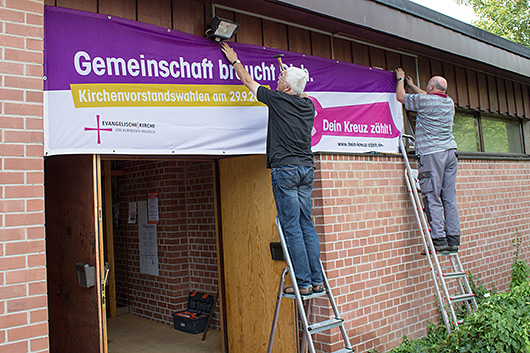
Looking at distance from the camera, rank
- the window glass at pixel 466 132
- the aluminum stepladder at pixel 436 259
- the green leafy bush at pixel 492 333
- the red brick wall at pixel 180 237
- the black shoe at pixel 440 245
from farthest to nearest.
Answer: the window glass at pixel 466 132 → the red brick wall at pixel 180 237 → the black shoe at pixel 440 245 → the aluminum stepladder at pixel 436 259 → the green leafy bush at pixel 492 333

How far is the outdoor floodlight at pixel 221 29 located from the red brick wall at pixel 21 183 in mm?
1508

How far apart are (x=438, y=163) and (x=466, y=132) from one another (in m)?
2.34

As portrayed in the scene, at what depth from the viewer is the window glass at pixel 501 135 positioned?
7.59m

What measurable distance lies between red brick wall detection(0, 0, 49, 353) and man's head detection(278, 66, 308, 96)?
6.45 ft

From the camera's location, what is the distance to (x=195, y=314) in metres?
6.29

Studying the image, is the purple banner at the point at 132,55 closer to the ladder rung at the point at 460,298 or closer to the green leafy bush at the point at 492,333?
the ladder rung at the point at 460,298

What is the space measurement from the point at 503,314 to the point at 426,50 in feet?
11.2

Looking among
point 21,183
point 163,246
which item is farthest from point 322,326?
point 163,246

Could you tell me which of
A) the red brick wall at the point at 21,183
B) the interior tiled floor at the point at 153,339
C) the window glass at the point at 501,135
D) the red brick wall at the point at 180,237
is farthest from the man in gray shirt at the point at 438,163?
the red brick wall at the point at 21,183

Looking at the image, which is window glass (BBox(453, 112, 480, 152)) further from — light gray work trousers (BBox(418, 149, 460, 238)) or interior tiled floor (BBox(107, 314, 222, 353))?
interior tiled floor (BBox(107, 314, 222, 353))

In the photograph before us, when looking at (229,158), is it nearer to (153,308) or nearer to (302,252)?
(302,252)

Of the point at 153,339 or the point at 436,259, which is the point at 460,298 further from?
the point at 153,339

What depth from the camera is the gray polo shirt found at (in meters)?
5.24

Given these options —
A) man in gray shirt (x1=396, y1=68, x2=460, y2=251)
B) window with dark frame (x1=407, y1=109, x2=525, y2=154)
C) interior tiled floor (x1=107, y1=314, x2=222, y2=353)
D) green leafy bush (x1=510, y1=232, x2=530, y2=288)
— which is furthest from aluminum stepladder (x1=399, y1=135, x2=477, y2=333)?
interior tiled floor (x1=107, y1=314, x2=222, y2=353)
